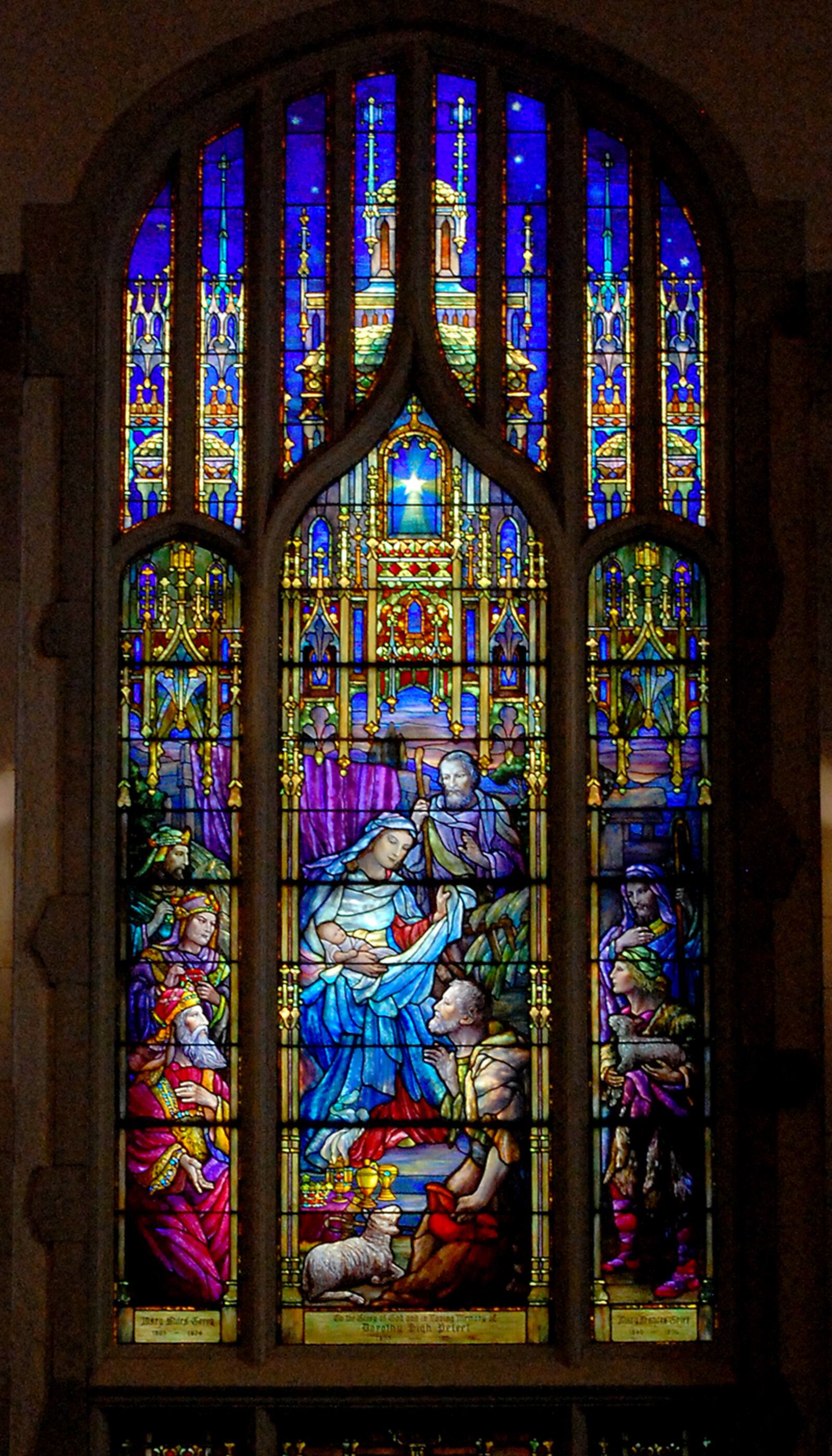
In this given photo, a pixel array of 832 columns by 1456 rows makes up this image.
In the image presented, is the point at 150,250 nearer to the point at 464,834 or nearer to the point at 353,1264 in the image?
the point at 464,834

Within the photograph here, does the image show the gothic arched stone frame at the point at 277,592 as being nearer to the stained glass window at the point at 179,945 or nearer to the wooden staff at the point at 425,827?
the stained glass window at the point at 179,945

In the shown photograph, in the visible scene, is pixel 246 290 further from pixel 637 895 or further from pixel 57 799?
pixel 637 895

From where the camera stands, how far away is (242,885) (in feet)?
19.2

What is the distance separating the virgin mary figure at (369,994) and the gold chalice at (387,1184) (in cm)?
7

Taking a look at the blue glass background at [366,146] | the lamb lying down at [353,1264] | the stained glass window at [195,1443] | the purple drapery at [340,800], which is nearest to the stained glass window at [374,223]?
the blue glass background at [366,146]

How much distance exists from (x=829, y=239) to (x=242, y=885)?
268cm

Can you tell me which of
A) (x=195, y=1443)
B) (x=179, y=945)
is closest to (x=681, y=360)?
(x=179, y=945)

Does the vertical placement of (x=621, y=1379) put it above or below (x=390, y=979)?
below

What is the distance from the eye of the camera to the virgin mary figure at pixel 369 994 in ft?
19.1

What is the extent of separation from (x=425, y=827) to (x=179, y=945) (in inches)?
33.1

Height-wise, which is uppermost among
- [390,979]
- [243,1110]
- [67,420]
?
[67,420]

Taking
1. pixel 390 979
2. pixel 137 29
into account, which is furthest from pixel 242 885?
pixel 137 29

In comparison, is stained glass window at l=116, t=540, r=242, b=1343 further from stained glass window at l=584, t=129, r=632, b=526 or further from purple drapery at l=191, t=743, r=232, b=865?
stained glass window at l=584, t=129, r=632, b=526

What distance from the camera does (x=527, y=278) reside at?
609 centimetres
